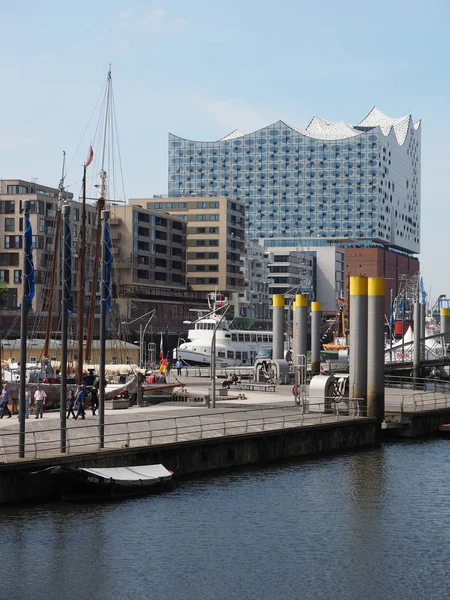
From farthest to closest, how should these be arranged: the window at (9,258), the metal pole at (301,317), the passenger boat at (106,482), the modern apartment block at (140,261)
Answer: the modern apartment block at (140,261) < the window at (9,258) < the metal pole at (301,317) < the passenger boat at (106,482)

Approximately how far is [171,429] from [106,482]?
816 cm

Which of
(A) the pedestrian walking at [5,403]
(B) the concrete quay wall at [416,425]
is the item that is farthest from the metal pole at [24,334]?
(B) the concrete quay wall at [416,425]

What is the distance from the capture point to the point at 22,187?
176 m

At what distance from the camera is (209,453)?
47656mm

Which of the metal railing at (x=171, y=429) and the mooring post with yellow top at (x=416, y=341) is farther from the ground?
the mooring post with yellow top at (x=416, y=341)

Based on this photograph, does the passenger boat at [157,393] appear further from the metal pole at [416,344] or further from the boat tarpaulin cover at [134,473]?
the metal pole at [416,344]

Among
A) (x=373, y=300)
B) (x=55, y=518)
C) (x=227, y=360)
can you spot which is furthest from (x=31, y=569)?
(x=227, y=360)

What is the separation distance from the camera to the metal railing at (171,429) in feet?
137

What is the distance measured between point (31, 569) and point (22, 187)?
150130 millimetres

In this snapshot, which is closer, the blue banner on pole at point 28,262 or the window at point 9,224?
the blue banner on pole at point 28,262

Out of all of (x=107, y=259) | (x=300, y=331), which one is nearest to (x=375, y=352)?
(x=107, y=259)

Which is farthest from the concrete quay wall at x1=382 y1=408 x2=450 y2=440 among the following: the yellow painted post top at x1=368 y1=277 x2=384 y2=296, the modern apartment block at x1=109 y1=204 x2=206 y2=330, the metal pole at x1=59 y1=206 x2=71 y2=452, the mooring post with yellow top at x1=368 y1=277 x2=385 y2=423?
the modern apartment block at x1=109 y1=204 x2=206 y2=330

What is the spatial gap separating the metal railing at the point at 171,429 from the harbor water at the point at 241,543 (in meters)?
2.48

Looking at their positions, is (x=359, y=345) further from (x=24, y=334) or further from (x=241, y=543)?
(x=24, y=334)
